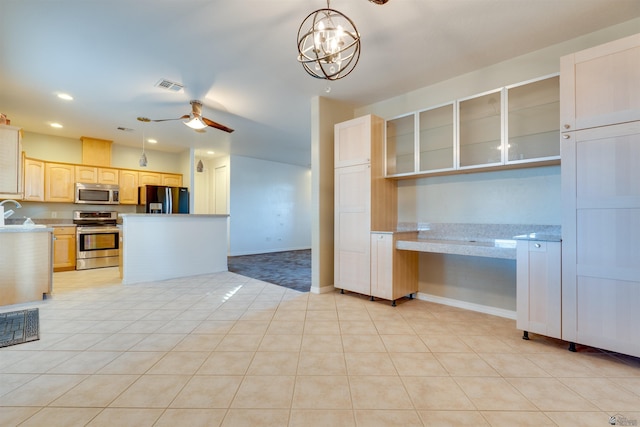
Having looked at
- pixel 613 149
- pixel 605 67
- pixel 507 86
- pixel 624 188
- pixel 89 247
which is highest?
pixel 507 86

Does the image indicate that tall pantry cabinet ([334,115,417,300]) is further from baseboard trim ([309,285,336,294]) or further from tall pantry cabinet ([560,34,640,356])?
tall pantry cabinet ([560,34,640,356])

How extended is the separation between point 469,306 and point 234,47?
3799 mm

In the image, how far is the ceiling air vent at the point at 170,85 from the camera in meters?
3.48

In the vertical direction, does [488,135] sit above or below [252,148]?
below

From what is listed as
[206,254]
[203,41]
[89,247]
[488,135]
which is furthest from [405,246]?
[89,247]

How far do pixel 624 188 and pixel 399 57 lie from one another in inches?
86.7

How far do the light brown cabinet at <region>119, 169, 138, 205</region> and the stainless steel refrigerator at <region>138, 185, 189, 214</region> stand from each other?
0.11m

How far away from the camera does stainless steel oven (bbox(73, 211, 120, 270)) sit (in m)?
5.39

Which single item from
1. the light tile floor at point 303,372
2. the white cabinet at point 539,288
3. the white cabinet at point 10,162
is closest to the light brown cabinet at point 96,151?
the white cabinet at point 10,162

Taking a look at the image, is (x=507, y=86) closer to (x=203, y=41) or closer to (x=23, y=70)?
(x=203, y=41)

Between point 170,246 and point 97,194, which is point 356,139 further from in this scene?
point 97,194

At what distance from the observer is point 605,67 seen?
2064 millimetres

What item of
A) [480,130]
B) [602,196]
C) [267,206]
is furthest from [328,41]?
[267,206]

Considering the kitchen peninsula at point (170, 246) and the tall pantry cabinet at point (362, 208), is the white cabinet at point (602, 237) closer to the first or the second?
the tall pantry cabinet at point (362, 208)
